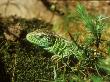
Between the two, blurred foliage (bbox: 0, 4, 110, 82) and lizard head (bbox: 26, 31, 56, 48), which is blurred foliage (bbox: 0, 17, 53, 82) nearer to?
blurred foliage (bbox: 0, 4, 110, 82)

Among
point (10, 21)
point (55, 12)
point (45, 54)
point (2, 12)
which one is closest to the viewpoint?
point (45, 54)

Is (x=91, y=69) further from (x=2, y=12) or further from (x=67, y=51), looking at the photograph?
(x=2, y=12)

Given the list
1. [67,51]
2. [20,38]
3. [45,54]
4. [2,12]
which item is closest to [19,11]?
[2,12]

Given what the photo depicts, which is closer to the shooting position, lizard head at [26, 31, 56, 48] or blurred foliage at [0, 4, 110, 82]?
blurred foliage at [0, 4, 110, 82]

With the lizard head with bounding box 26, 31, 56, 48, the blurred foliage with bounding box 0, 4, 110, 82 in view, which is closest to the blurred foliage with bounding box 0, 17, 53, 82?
the blurred foliage with bounding box 0, 4, 110, 82

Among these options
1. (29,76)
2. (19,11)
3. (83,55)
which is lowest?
(29,76)

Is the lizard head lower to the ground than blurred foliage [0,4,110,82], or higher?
higher

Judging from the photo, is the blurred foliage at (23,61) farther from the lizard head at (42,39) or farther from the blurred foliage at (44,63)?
the lizard head at (42,39)
